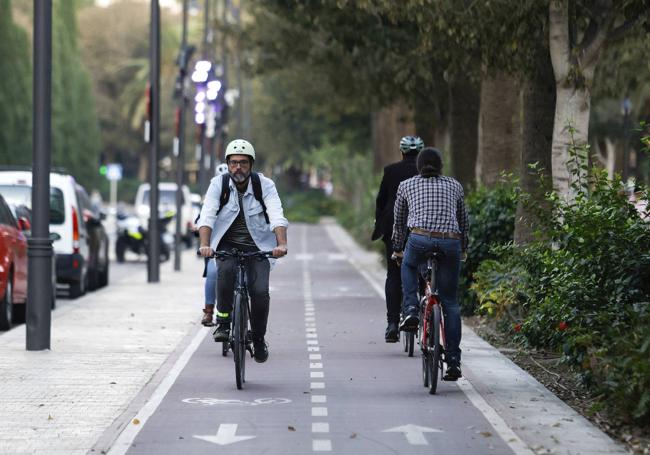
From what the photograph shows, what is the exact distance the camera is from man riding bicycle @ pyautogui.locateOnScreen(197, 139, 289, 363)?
12586 mm

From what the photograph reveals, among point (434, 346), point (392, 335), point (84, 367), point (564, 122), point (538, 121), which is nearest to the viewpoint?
point (434, 346)

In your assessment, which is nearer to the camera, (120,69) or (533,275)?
(533,275)

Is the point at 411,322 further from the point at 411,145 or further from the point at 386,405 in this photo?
the point at 411,145

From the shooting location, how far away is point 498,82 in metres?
23.1

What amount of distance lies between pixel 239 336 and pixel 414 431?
7.87ft

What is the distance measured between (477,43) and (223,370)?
557 centimetres

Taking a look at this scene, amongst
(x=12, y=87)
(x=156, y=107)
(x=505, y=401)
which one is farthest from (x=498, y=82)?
(x=12, y=87)

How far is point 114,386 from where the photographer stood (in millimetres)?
12609

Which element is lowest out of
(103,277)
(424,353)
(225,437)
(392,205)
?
(225,437)

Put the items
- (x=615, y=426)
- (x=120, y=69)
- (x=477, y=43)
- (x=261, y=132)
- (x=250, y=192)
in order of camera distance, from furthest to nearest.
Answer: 1. (x=120, y=69)
2. (x=261, y=132)
3. (x=477, y=43)
4. (x=250, y=192)
5. (x=615, y=426)

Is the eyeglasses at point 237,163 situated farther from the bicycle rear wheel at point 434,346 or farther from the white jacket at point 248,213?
the bicycle rear wheel at point 434,346

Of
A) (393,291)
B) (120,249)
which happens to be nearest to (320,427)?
(393,291)

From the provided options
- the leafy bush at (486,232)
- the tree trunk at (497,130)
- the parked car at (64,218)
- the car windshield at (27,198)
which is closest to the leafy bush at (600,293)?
the leafy bush at (486,232)

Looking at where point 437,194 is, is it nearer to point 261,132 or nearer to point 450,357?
point 450,357
